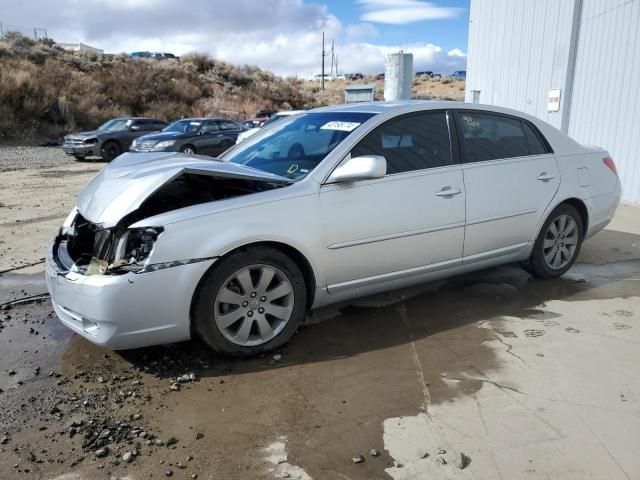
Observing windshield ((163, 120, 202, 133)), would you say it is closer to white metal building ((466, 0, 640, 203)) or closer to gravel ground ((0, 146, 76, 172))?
gravel ground ((0, 146, 76, 172))

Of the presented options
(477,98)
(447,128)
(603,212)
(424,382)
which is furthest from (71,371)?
(477,98)

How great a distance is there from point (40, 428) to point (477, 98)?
1403 centimetres

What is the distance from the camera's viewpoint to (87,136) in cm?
1734

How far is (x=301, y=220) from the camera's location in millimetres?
3633

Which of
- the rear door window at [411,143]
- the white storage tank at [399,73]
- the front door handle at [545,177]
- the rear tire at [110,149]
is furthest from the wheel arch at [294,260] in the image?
the rear tire at [110,149]

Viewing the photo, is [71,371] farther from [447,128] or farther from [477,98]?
[477,98]

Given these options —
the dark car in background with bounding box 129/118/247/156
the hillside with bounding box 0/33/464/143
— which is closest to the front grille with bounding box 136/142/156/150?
the dark car in background with bounding box 129/118/247/156

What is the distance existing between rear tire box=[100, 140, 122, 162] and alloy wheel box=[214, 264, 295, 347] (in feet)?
51.2

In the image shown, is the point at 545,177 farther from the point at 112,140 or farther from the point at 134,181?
the point at 112,140

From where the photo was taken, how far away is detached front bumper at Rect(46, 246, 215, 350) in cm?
321

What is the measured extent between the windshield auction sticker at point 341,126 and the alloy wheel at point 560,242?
7.02 ft

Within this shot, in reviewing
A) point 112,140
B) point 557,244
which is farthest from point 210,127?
point 557,244

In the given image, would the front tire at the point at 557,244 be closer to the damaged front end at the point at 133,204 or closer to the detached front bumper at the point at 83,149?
the damaged front end at the point at 133,204

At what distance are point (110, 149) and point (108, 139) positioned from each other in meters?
0.33
